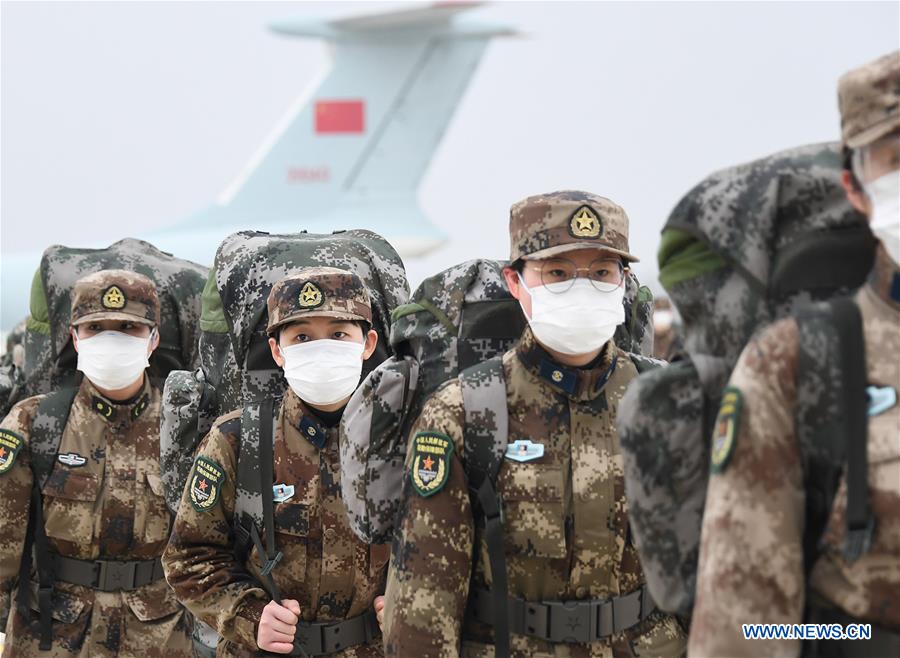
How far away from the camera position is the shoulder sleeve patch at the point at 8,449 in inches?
162

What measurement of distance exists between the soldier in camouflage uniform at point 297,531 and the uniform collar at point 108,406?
45.7 inches

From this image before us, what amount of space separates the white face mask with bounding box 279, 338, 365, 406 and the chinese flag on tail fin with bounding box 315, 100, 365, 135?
1677 cm

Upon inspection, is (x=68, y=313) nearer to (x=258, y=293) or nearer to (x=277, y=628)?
(x=258, y=293)

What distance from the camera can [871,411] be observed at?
1.69m

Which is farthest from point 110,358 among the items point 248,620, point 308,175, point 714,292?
point 308,175

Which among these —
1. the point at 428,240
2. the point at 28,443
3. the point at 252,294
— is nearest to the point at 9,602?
the point at 28,443

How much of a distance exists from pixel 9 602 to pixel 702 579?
10.7 ft

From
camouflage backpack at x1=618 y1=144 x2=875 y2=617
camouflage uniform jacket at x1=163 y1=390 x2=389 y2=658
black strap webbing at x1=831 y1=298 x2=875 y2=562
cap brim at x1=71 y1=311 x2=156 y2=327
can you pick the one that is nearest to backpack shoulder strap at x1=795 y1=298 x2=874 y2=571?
black strap webbing at x1=831 y1=298 x2=875 y2=562

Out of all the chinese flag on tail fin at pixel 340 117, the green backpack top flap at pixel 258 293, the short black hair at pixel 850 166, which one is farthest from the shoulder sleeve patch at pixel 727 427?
the chinese flag on tail fin at pixel 340 117

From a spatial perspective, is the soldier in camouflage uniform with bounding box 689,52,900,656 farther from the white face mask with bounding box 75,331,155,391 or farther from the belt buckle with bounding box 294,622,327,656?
the white face mask with bounding box 75,331,155,391

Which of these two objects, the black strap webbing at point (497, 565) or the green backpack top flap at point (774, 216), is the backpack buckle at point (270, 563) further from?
the green backpack top flap at point (774, 216)

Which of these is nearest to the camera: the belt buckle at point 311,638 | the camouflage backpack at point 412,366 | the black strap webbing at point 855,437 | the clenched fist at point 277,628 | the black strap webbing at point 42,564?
the black strap webbing at point 855,437

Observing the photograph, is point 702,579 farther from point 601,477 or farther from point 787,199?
point 601,477

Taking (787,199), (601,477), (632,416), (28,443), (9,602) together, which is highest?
(787,199)
